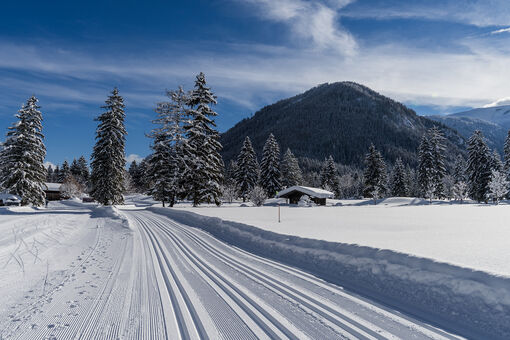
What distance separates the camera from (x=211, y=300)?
189 inches

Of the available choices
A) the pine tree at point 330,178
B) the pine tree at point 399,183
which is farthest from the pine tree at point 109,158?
the pine tree at point 399,183

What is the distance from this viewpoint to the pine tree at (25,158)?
3058 cm

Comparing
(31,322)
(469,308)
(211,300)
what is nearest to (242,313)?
(211,300)

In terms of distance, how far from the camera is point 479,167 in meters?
48.8

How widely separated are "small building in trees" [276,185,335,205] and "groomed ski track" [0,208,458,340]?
4427 cm

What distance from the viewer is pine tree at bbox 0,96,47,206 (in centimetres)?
3058

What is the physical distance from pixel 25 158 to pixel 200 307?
37.4 meters

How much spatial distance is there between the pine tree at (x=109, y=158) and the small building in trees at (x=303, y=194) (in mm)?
28572

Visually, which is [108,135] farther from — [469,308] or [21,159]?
[469,308]

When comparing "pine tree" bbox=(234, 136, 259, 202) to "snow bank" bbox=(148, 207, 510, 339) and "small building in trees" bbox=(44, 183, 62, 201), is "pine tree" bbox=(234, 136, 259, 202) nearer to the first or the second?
"snow bank" bbox=(148, 207, 510, 339)

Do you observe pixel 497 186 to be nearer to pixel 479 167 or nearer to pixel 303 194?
pixel 479 167

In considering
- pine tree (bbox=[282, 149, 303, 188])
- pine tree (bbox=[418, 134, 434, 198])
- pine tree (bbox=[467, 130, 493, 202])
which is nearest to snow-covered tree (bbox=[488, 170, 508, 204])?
pine tree (bbox=[467, 130, 493, 202])

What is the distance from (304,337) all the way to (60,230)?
14.1 meters

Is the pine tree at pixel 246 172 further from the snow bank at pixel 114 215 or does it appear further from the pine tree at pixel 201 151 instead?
the snow bank at pixel 114 215
